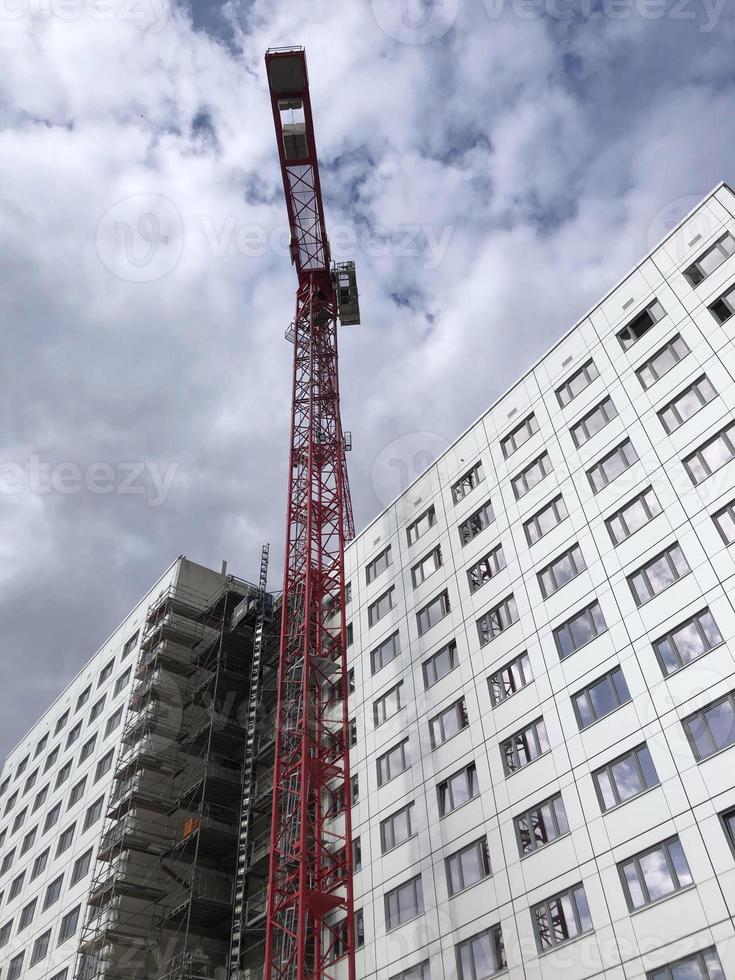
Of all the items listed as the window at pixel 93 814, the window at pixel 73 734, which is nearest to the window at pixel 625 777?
the window at pixel 93 814

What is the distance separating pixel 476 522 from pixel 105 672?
37206 millimetres

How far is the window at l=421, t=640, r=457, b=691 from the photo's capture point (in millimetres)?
42094

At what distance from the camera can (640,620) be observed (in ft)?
109

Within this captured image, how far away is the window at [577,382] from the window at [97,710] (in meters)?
42.7

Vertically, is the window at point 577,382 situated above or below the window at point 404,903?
above

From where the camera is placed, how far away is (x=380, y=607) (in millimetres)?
49719

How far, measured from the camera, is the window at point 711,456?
33188mm

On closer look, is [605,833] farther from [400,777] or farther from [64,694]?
[64,694]

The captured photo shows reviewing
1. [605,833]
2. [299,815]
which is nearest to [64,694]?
[299,815]

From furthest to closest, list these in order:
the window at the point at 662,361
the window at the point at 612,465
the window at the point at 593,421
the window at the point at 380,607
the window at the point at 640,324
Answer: the window at the point at 380,607 < the window at the point at 593,421 < the window at the point at 640,324 < the window at the point at 612,465 < the window at the point at 662,361

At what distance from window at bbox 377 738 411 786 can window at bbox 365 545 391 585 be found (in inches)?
437

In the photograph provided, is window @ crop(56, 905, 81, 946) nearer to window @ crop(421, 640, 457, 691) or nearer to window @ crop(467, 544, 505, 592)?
window @ crop(421, 640, 457, 691)

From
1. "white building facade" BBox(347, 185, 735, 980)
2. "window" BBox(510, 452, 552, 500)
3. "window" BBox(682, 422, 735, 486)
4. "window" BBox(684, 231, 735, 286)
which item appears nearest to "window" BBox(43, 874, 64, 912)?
"white building facade" BBox(347, 185, 735, 980)

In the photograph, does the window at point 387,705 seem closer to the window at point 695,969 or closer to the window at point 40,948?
the window at point 695,969
